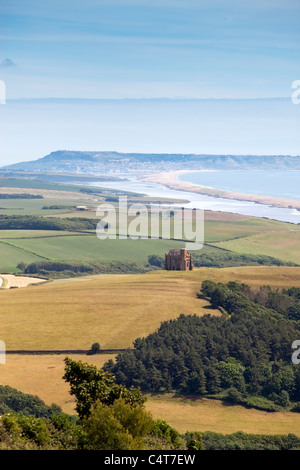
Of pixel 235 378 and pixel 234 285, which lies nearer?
pixel 235 378

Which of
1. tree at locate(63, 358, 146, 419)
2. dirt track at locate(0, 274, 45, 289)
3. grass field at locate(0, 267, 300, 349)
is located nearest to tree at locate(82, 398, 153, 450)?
tree at locate(63, 358, 146, 419)

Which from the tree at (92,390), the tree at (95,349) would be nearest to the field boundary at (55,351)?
the tree at (95,349)

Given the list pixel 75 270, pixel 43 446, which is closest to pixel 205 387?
pixel 43 446

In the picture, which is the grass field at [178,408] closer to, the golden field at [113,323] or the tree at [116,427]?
the golden field at [113,323]

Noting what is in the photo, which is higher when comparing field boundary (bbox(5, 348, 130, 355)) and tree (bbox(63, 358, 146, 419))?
tree (bbox(63, 358, 146, 419))

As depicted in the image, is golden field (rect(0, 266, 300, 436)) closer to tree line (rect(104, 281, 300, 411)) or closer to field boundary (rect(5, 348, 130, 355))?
field boundary (rect(5, 348, 130, 355))

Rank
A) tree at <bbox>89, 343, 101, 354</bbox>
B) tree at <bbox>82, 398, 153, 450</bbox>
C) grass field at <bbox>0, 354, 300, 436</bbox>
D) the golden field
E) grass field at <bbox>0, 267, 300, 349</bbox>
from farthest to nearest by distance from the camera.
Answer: grass field at <bbox>0, 267, 300, 349</bbox> → tree at <bbox>89, 343, 101, 354</bbox> → the golden field → grass field at <bbox>0, 354, 300, 436</bbox> → tree at <bbox>82, 398, 153, 450</bbox>

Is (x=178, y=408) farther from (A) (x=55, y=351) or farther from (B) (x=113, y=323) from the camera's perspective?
(B) (x=113, y=323)
